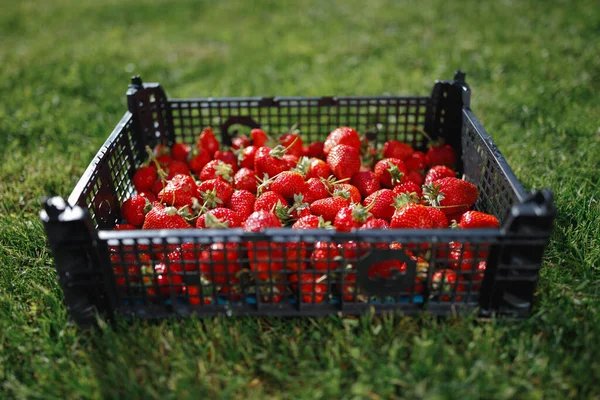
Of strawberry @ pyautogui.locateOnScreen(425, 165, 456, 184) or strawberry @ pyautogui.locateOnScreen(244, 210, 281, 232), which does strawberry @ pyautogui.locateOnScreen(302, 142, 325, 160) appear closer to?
strawberry @ pyautogui.locateOnScreen(425, 165, 456, 184)

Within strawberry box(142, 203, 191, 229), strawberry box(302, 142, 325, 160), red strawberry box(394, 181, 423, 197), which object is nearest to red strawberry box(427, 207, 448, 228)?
red strawberry box(394, 181, 423, 197)

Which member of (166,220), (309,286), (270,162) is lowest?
(309,286)

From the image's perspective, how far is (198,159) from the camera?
2770mm

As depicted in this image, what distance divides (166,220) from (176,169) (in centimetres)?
60

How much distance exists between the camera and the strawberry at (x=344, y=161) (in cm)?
246

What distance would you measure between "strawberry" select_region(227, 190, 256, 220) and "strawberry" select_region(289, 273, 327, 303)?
1.39 feet

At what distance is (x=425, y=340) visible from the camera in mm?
1778

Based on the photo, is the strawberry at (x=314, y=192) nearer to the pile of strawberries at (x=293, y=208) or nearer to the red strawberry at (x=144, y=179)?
the pile of strawberries at (x=293, y=208)

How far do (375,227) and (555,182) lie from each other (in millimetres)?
1289

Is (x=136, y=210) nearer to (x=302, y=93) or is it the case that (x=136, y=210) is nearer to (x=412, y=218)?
(x=412, y=218)

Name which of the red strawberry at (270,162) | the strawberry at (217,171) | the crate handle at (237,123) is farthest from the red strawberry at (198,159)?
the red strawberry at (270,162)

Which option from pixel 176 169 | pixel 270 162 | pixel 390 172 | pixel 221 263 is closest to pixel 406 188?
pixel 390 172

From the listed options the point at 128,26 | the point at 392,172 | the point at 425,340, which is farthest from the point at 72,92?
the point at 425,340

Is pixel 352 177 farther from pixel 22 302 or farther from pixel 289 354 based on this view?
pixel 22 302
